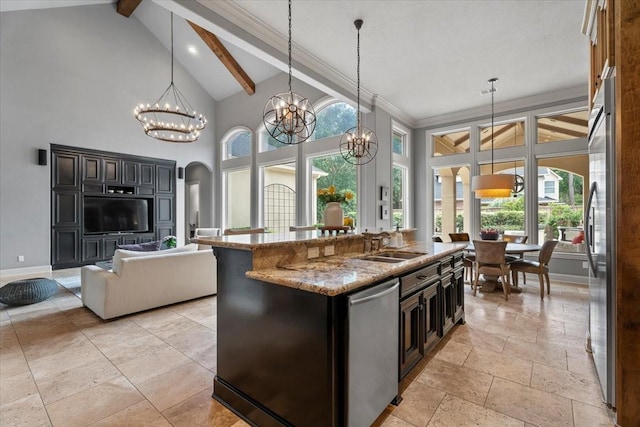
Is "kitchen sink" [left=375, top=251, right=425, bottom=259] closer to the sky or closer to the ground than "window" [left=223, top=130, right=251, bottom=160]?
closer to the ground

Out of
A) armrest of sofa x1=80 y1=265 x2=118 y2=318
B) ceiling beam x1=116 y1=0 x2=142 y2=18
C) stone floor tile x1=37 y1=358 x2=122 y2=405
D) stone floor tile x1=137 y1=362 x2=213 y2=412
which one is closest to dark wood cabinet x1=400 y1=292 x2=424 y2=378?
stone floor tile x1=137 y1=362 x2=213 y2=412

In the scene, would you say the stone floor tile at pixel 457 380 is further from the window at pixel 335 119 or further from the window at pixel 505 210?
the window at pixel 335 119

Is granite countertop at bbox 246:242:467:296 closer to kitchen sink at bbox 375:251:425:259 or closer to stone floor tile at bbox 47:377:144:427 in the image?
kitchen sink at bbox 375:251:425:259

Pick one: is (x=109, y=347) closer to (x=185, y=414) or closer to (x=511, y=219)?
(x=185, y=414)

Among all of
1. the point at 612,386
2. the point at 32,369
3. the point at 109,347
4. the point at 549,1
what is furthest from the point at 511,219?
the point at 32,369

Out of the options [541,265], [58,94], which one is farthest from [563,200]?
[58,94]

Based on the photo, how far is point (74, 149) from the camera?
6617 millimetres

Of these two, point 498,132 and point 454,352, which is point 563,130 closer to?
point 498,132

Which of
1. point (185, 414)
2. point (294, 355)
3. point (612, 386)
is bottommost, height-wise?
point (185, 414)

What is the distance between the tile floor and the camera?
6.23ft

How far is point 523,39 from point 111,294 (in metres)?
6.14

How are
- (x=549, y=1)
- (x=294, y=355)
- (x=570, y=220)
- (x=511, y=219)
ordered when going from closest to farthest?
(x=294, y=355)
(x=549, y=1)
(x=570, y=220)
(x=511, y=219)

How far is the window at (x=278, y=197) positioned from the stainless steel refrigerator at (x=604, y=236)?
622cm

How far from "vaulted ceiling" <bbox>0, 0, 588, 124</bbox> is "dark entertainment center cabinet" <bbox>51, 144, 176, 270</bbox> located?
3069mm
